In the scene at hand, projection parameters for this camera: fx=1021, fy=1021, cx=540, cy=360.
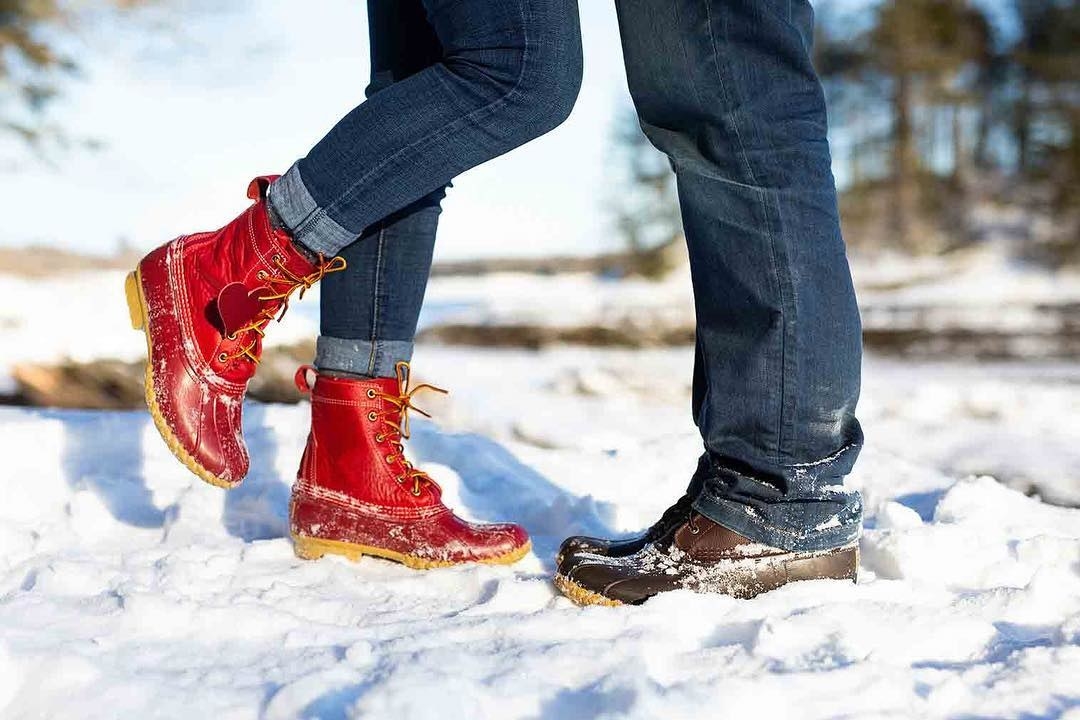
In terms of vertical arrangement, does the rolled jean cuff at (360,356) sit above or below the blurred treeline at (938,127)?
below

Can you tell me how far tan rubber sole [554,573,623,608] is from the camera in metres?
1.38

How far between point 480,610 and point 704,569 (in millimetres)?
313

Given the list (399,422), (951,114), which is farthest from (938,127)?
(399,422)

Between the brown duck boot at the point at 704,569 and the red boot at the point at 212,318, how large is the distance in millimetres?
552

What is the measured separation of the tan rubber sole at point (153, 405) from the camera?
145cm

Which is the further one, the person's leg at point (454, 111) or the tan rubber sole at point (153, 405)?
the tan rubber sole at point (153, 405)

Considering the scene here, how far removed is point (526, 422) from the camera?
411 cm

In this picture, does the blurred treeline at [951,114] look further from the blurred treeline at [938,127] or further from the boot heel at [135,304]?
the boot heel at [135,304]

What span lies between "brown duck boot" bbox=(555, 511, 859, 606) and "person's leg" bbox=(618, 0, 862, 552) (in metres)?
0.02

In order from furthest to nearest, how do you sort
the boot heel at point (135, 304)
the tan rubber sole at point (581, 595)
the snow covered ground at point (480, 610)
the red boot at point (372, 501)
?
1. the red boot at point (372, 501)
2. the boot heel at point (135, 304)
3. the tan rubber sole at point (581, 595)
4. the snow covered ground at point (480, 610)

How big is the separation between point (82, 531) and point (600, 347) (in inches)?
255

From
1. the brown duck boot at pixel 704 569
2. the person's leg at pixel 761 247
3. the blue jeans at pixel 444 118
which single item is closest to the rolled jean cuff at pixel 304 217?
the blue jeans at pixel 444 118

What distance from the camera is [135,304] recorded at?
1551 millimetres

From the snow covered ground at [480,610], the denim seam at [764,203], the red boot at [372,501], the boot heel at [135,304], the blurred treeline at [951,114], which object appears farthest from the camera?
the blurred treeline at [951,114]
